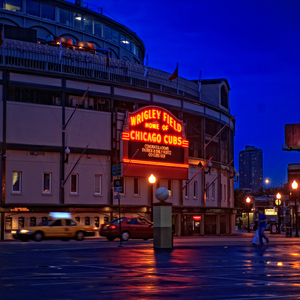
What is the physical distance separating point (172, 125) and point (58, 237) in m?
22.4

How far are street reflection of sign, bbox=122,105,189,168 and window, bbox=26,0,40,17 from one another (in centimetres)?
2017

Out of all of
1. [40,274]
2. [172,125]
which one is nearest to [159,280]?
[40,274]

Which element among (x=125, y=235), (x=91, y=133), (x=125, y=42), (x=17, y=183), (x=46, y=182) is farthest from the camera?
(x=125, y=42)

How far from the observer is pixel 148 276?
44.9 ft

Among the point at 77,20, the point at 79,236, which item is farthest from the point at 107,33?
the point at 79,236

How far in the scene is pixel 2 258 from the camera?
18.3 metres

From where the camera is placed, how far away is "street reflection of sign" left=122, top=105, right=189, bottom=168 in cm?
5231

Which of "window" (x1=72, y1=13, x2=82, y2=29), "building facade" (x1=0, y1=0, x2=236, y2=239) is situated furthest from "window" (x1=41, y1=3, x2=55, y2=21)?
"window" (x1=72, y1=13, x2=82, y2=29)

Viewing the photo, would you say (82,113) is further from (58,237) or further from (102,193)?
(58,237)

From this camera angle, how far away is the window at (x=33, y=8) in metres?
64.3

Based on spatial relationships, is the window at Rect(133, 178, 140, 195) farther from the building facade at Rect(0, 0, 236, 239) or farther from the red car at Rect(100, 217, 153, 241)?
the red car at Rect(100, 217, 153, 241)

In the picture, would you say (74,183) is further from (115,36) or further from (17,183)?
(115,36)

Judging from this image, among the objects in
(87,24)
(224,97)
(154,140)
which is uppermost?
(87,24)

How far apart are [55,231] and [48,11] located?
36824 millimetres
